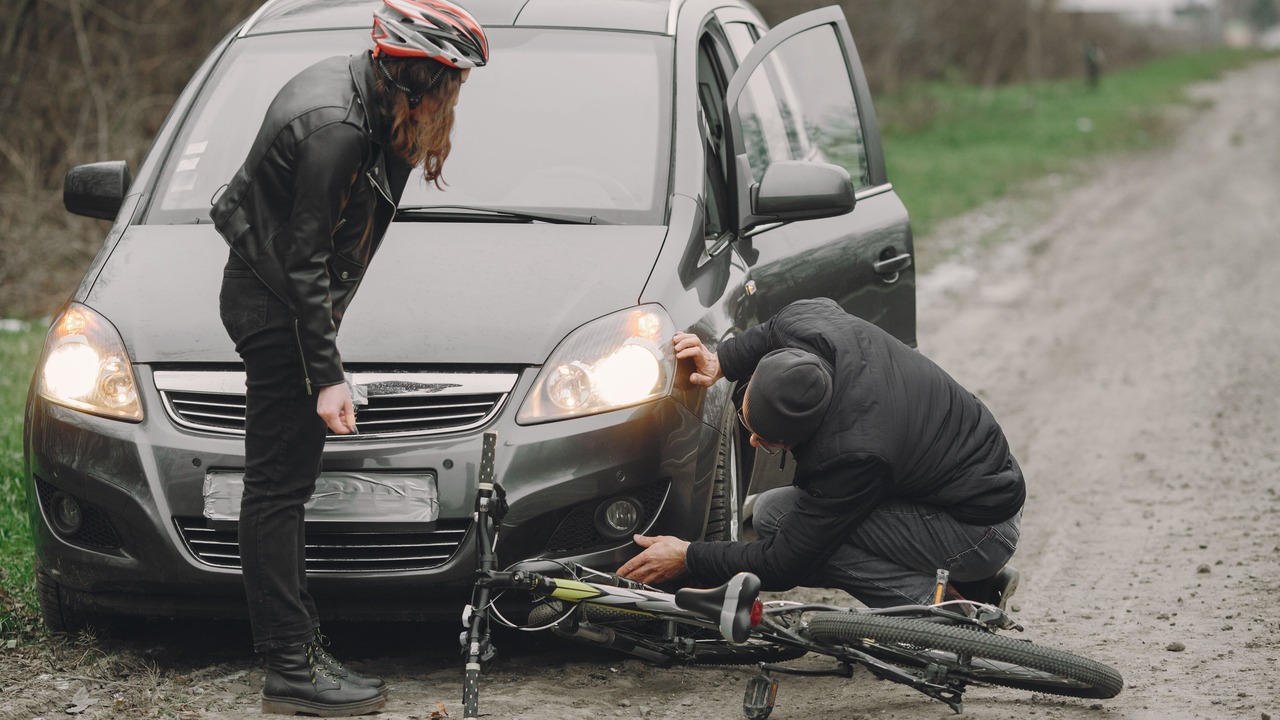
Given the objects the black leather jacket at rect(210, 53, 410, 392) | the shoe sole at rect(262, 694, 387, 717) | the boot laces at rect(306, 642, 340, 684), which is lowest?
the shoe sole at rect(262, 694, 387, 717)

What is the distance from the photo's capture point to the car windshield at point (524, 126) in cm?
456

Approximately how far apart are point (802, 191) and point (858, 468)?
1106 mm

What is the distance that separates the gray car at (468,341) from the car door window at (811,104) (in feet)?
2.19

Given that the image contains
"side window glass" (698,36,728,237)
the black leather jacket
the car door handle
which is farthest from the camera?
the car door handle

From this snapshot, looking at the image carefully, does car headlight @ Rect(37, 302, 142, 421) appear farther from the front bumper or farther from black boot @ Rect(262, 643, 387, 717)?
black boot @ Rect(262, 643, 387, 717)

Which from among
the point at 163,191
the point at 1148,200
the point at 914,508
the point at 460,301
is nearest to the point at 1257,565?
the point at 914,508

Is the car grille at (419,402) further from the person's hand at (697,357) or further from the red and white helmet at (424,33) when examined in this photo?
the red and white helmet at (424,33)

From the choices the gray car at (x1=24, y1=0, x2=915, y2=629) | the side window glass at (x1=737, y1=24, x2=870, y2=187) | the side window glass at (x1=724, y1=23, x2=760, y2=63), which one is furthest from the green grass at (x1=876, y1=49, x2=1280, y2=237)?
the gray car at (x1=24, y1=0, x2=915, y2=629)

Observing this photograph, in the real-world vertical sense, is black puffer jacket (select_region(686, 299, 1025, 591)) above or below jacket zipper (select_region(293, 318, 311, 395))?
below

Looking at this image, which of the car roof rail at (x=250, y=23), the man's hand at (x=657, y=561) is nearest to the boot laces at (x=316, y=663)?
the man's hand at (x=657, y=561)

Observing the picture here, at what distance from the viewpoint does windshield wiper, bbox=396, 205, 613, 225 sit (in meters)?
4.45

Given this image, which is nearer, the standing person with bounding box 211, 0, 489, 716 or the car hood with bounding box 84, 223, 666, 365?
the standing person with bounding box 211, 0, 489, 716

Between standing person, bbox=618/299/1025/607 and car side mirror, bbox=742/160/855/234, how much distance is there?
51 cm

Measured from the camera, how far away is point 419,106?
355 cm
